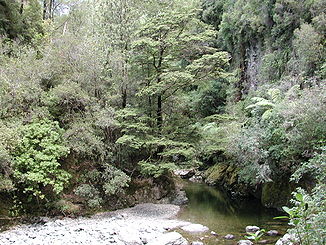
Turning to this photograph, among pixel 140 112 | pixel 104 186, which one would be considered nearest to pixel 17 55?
pixel 140 112

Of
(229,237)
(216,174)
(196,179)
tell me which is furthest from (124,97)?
(196,179)

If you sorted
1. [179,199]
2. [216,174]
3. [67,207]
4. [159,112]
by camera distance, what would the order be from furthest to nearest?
1. [216,174]
2. [159,112]
3. [179,199]
4. [67,207]

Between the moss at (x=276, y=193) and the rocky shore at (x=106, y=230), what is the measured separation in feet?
15.4

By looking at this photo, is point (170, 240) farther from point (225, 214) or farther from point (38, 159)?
point (38, 159)

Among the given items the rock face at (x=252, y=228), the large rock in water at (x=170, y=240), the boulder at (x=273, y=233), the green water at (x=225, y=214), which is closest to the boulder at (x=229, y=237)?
the green water at (x=225, y=214)

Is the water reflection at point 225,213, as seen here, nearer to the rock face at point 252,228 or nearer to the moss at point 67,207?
the rock face at point 252,228

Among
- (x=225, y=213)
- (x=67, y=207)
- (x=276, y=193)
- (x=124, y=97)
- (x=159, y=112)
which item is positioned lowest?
(x=225, y=213)

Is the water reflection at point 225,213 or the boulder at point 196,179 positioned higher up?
the boulder at point 196,179

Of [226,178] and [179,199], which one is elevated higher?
[226,178]

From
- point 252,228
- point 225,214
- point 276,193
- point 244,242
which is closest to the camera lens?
point 244,242

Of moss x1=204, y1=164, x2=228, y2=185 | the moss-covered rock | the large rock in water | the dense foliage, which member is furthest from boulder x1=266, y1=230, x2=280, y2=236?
moss x1=204, y1=164, x2=228, y2=185

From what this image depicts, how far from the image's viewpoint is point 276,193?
13258 millimetres

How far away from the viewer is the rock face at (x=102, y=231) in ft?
28.4

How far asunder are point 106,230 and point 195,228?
3.25 meters
